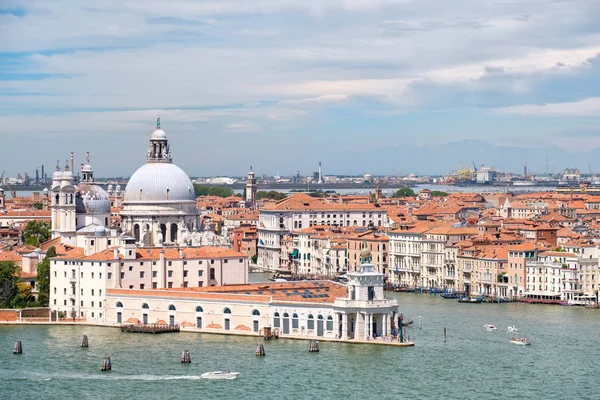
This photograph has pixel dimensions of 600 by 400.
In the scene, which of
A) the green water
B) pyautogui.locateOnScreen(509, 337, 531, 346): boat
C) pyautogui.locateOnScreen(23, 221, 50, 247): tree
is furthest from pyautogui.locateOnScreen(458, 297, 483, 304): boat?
pyautogui.locateOnScreen(23, 221, 50, 247): tree

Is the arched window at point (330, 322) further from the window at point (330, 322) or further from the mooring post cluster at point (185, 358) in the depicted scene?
the mooring post cluster at point (185, 358)

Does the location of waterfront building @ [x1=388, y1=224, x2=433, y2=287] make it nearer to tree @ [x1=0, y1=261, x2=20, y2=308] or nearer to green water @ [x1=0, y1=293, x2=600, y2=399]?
green water @ [x1=0, y1=293, x2=600, y2=399]

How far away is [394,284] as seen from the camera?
48344 millimetres

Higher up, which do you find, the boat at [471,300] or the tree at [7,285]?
the tree at [7,285]

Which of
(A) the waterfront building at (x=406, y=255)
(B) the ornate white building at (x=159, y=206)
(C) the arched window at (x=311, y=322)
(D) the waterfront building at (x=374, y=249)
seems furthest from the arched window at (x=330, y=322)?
(D) the waterfront building at (x=374, y=249)

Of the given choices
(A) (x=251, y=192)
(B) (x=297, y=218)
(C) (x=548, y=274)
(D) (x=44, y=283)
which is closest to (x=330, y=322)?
(D) (x=44, y=283)

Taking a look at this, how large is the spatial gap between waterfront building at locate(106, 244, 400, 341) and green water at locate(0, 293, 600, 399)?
557mm

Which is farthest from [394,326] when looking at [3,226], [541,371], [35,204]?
→ [35,204]

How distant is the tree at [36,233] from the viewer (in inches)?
1911

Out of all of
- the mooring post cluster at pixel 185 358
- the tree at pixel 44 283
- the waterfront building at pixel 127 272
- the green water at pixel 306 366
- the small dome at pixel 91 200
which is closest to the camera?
the green water at pixel 306 366

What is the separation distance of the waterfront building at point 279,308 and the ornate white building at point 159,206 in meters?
8.36

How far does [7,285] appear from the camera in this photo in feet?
119

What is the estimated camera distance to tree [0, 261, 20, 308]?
118 feet

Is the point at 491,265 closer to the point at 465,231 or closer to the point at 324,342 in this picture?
the point at 465,231
